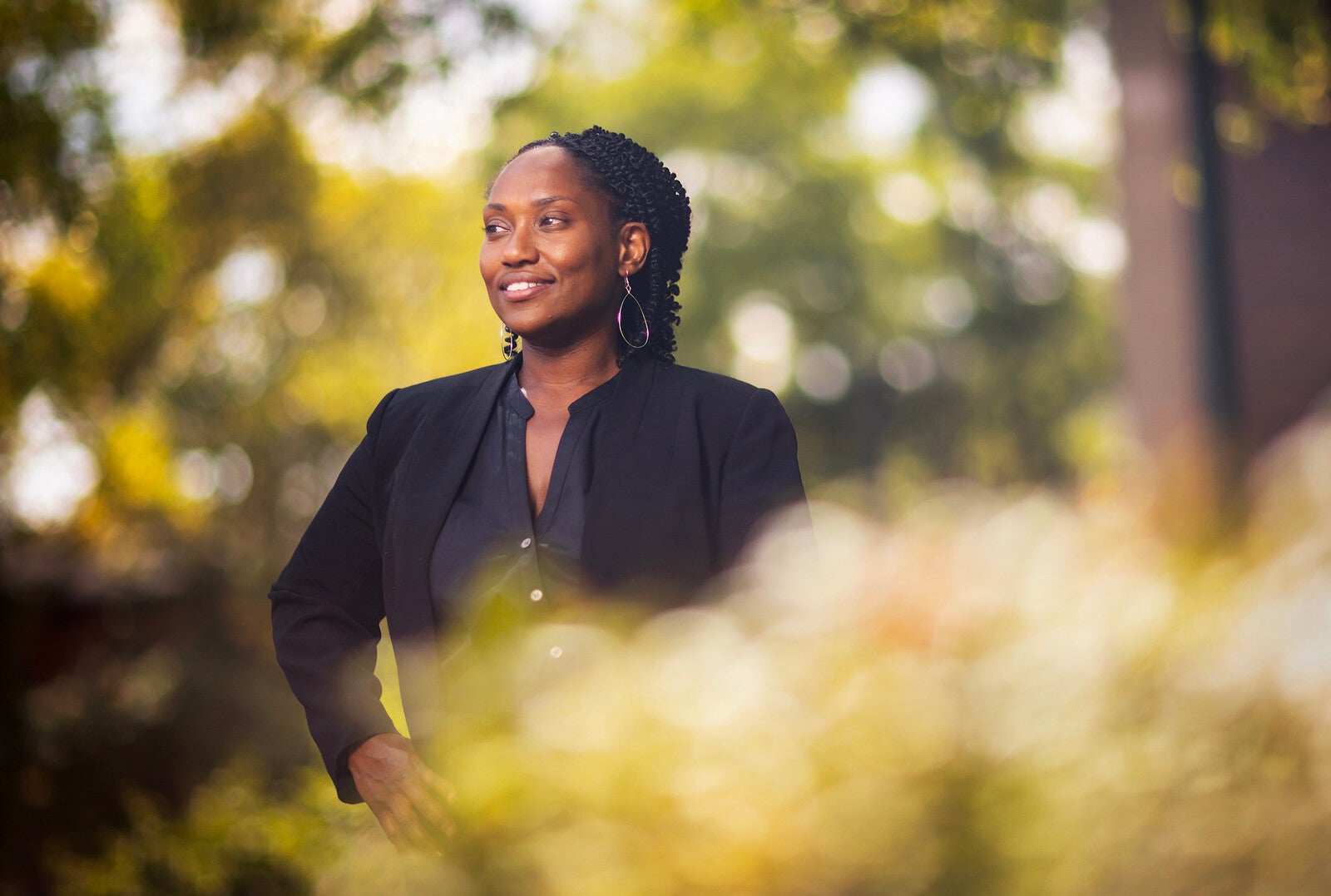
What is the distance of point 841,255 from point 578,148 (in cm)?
3038

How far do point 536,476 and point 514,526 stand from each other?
0.41 feet

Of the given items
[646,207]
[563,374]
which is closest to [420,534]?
[563,374]

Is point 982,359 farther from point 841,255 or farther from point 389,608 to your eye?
point 389,608

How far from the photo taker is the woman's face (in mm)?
2309

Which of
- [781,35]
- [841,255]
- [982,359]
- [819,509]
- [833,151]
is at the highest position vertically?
[833,151]

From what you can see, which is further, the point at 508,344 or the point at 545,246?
the point at 508,344

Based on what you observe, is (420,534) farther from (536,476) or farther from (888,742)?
(888,742)

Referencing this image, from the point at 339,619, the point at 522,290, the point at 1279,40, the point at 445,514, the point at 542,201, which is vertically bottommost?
the point at 339,619

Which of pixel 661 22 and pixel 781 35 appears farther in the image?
pixel 661 22

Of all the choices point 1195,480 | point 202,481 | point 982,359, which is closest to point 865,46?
point 1195,480

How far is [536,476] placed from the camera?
2359 millimetres

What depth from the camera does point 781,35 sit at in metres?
8.06

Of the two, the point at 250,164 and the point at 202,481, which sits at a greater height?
the point at 250,164

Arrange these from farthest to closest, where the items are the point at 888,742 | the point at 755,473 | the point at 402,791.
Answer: the point at 755,473
the point at 402,791
the point at 888,742
